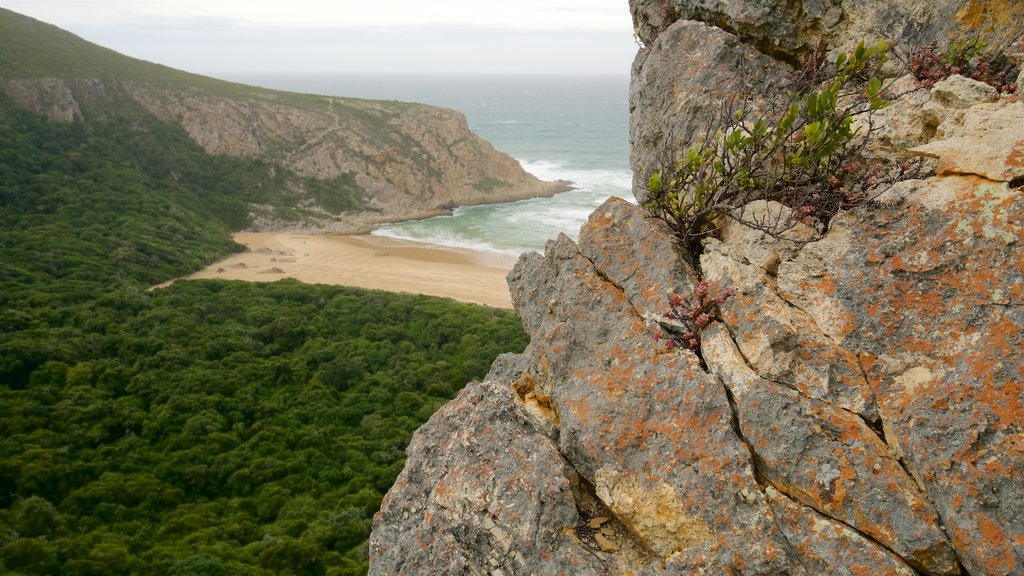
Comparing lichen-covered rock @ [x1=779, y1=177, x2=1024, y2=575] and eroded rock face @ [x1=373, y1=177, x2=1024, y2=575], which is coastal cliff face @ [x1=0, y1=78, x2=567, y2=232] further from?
lichen-covered rock @ [x1=779, y1=177, x2=1024, y2=575]

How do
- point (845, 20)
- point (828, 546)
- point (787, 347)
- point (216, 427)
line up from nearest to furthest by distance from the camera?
point (828, 546) → point (787, 347) → point (845, 20) → point (216, 427)

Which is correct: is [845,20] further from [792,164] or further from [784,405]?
[784,405]

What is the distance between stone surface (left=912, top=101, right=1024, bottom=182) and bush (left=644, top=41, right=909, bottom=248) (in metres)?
0.34

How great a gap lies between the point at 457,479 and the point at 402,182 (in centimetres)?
7111

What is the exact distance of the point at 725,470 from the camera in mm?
4430

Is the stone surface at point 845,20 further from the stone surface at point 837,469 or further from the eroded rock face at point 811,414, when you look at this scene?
the stone surface at point 837,469

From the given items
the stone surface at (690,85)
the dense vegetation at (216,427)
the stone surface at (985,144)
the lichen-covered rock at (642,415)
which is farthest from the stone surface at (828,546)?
the dense vegetation at (216,427)

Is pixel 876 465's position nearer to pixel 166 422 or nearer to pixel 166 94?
pixel 166 422

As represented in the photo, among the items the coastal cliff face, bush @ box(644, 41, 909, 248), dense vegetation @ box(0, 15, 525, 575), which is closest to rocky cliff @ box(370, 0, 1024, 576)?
bush @ box(644, 41, 909, 248)

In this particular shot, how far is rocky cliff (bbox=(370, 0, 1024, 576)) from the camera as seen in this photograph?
380 cm

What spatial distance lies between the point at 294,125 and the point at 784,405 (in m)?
83.5

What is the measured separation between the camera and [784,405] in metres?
4.37

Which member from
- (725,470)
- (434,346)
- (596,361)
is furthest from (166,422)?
(725,470)

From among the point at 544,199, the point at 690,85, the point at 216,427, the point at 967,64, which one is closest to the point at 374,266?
the point at 216,427
